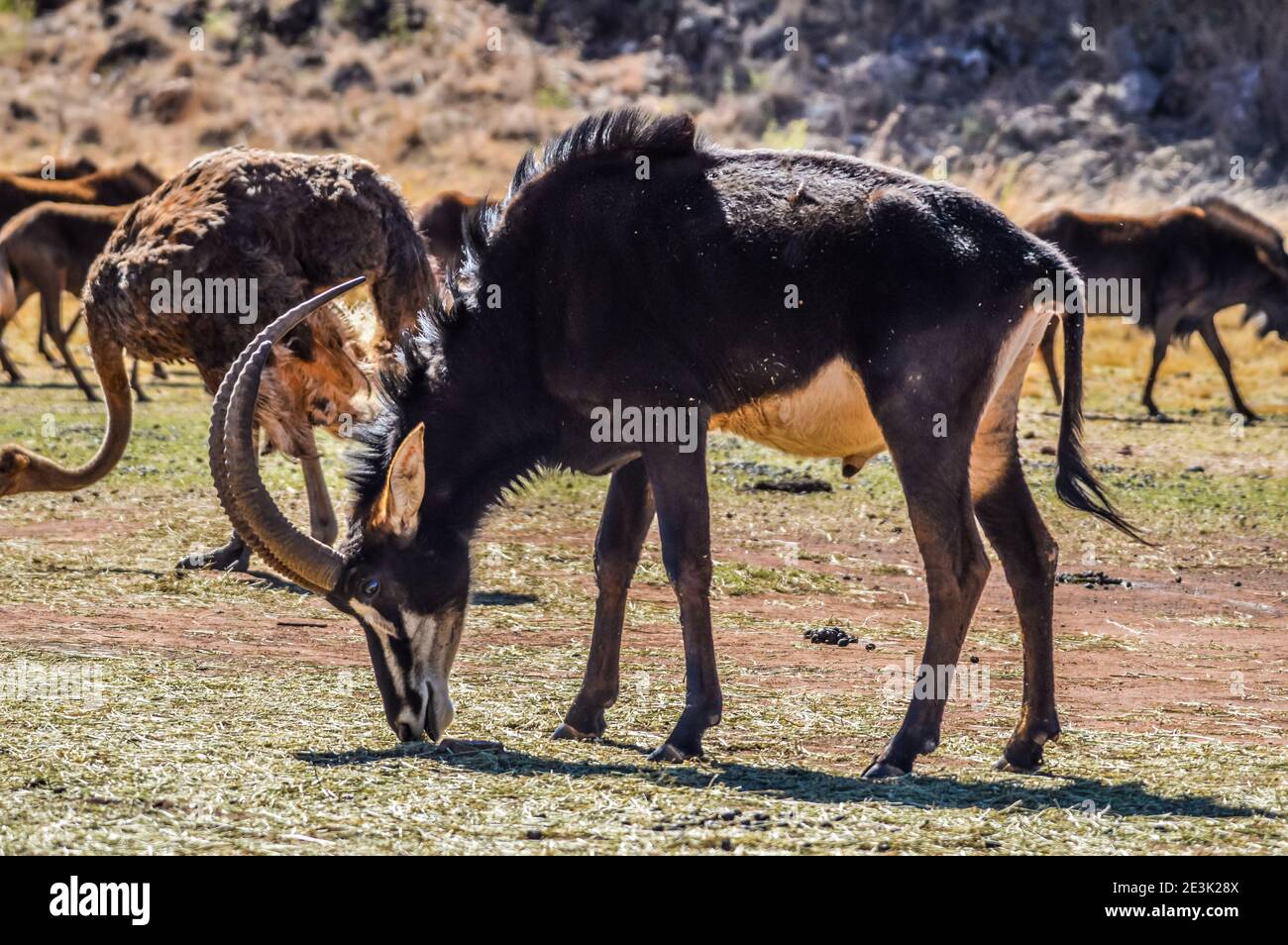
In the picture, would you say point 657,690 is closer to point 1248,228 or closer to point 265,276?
point 265,276

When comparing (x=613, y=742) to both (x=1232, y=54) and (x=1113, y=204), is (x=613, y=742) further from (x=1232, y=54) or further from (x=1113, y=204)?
(x=1232, y=54)

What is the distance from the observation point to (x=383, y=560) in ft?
24.5

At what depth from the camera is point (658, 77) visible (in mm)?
41781

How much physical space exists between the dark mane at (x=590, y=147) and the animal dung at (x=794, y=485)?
24.3ft

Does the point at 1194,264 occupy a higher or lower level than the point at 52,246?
lower

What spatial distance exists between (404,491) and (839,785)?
2.08 meters

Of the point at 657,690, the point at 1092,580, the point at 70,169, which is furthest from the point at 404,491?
the point at 70,169

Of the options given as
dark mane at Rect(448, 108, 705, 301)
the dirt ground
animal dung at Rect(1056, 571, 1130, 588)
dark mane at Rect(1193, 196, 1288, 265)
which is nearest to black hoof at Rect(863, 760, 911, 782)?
the dirt ground

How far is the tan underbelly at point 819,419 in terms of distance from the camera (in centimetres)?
751

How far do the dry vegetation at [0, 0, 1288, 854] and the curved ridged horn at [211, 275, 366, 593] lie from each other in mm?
746

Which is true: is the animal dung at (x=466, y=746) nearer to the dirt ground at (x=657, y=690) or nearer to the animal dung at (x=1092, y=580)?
the dirt ground at (x=657, y=690)
